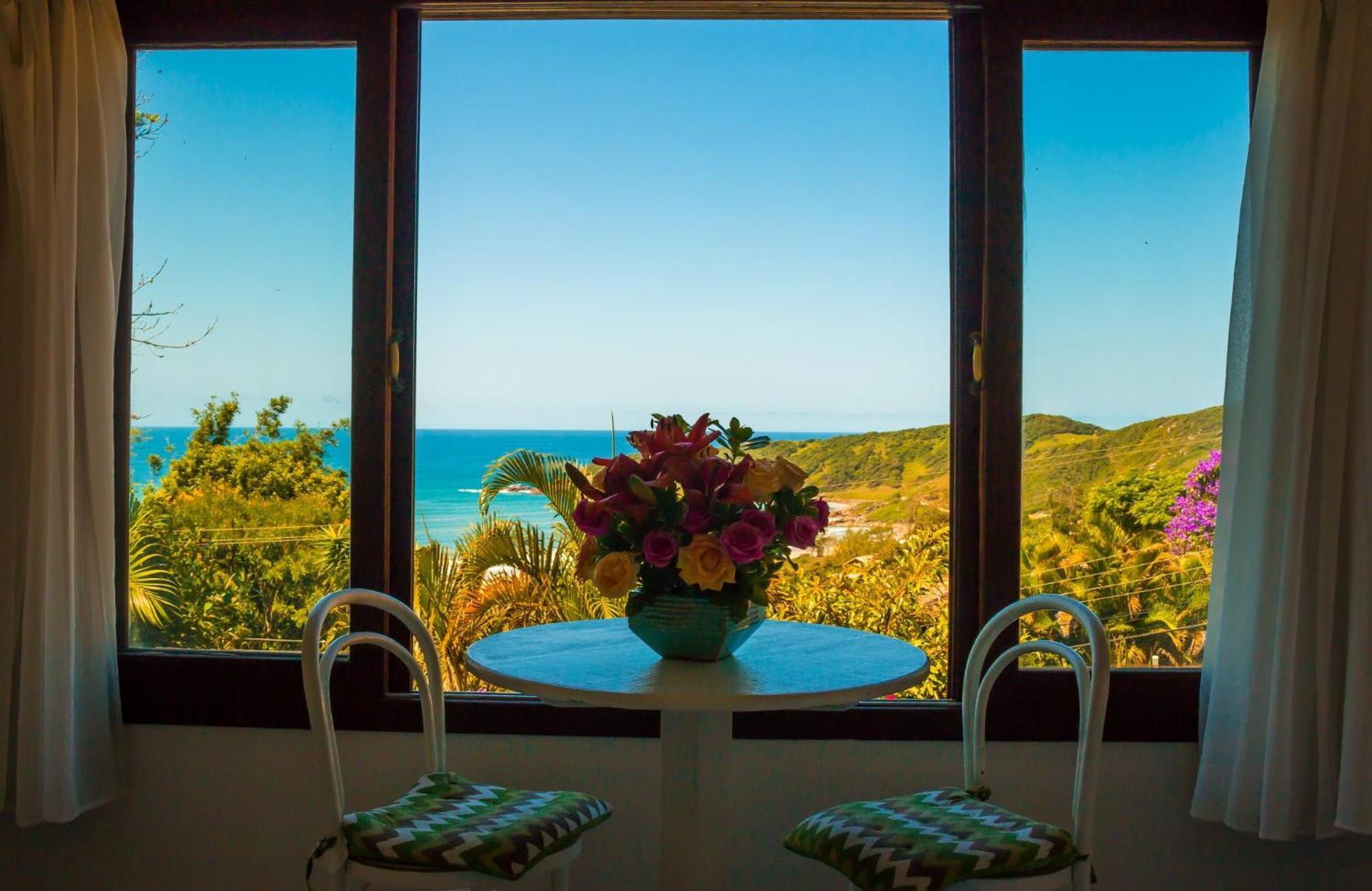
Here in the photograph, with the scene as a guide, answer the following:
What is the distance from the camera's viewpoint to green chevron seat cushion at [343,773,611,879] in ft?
4.92

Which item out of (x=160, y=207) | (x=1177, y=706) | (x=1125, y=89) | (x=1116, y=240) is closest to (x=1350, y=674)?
(x=1177, y=706)

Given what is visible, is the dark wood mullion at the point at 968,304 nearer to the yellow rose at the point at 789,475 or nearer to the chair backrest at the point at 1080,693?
the chair backrest at the point at 1080,693

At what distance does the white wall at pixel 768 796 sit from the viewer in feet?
7.20

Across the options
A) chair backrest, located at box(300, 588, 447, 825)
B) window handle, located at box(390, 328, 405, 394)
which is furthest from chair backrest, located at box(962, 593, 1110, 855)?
window handle, located at box(390, 328, 405, 394)

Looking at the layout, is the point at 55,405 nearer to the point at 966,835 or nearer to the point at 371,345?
the point at 371,345

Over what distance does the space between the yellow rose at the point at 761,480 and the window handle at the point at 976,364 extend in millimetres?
813

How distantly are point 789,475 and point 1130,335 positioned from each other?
1078 mm

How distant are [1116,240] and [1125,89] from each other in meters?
0.33

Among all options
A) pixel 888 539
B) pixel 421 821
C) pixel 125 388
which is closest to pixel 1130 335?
pixel 888 539

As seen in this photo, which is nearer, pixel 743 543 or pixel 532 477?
pixel 743 543

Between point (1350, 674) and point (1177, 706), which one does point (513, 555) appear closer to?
point (1177, 706)

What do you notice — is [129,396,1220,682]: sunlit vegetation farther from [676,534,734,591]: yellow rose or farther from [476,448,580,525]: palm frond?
[676,534,734,591]: yellow rose

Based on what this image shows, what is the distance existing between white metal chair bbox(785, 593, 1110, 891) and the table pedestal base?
15cm

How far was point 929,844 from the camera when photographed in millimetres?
1515
